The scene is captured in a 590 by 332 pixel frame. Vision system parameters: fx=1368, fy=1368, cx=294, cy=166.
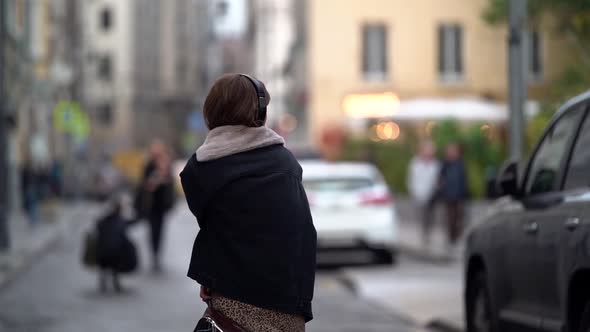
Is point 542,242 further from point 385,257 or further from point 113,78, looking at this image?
point 113,78

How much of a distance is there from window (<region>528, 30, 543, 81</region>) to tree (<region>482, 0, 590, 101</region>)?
1701 mm

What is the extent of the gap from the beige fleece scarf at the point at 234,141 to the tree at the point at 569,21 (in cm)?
1272

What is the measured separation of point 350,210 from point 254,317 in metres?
14.0

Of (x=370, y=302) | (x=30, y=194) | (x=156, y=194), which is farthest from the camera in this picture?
(x=30, y=194)

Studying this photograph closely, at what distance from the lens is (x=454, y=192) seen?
22312mm

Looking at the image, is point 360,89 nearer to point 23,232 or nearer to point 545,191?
point 23,232

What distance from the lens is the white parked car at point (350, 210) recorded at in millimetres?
18844

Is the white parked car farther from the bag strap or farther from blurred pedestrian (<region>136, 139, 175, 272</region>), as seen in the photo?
the bag strap

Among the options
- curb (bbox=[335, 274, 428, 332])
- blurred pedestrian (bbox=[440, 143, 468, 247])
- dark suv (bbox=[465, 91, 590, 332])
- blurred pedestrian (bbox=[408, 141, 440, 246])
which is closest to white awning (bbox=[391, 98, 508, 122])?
blurred pedestrian (bbox=[408, 141, 440, 246])

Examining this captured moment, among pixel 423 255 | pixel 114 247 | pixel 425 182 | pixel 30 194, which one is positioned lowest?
pixel 30 194

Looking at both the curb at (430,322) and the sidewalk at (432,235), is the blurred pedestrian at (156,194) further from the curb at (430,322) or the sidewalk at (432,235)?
the sidewalk at (432,235)

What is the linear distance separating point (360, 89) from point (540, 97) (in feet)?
19.2

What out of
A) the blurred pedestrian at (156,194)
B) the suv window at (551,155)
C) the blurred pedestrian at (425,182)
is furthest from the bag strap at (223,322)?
the blurred pedestrian at (425,182)

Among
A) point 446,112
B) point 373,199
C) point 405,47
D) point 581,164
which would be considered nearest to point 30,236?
point 373,199
